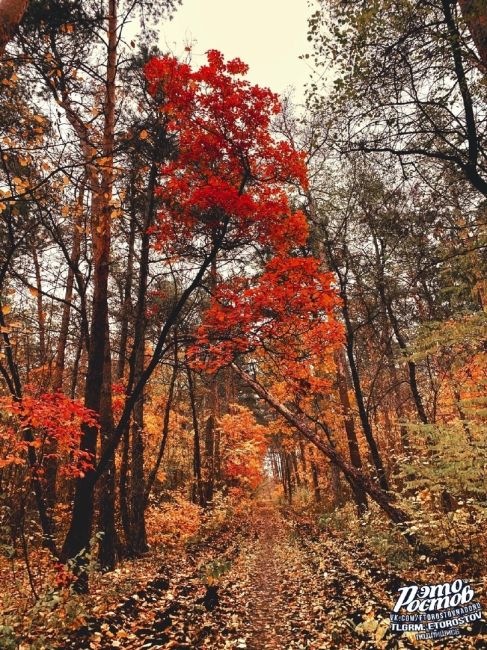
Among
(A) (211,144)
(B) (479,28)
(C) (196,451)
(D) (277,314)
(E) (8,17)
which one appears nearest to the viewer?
(E) (8,17)

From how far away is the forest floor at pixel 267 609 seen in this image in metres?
4.66

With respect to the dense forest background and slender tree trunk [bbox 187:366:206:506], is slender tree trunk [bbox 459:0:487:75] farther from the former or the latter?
slender tree trunk [bbox 187:366:206:506]

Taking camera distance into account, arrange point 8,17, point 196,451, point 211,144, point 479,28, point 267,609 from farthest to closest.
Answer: point 196,451 → point 211,144 → point 267,609 → point 479,28 → point 8,17

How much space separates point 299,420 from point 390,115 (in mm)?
8186

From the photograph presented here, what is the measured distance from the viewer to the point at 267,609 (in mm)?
6883

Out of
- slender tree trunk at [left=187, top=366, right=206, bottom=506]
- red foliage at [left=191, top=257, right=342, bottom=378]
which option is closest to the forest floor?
red foliage at [left=191, top=257, right=342, bottom=378]

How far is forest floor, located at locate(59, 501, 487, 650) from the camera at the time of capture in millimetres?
4660

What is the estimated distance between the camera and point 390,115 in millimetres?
6566

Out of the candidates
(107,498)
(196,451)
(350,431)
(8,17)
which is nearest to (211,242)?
(8,17)

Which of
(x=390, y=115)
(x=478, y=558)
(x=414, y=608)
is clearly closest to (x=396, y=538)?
(x=478, y=558)

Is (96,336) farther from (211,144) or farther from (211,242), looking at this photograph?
(211,144)

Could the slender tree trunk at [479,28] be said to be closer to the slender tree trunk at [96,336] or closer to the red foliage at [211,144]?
the red foliage at [211,144]

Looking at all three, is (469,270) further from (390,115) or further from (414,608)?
(414,608)

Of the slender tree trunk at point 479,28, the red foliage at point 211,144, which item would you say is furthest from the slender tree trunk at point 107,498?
the slender tree trunk at point 479,28
